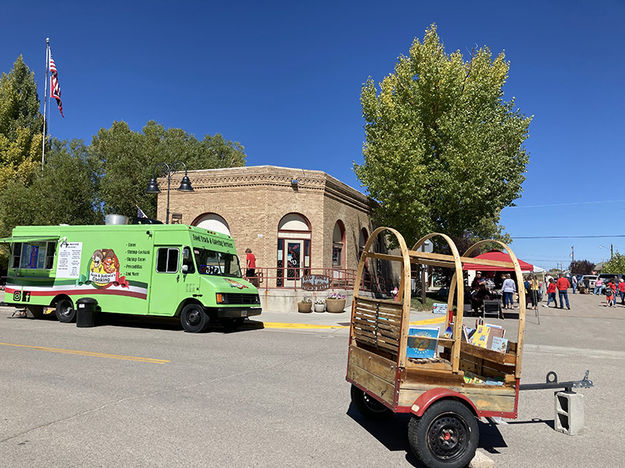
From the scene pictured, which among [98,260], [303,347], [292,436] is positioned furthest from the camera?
[98,260]

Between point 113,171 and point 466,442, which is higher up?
point 113,171

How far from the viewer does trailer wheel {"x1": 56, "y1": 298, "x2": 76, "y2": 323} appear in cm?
1440

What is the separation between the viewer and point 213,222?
24.2 metres

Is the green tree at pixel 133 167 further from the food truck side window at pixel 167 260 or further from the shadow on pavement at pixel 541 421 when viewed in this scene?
the shadow on pavement at pixel 541 421

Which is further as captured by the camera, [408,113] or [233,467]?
[408,113]

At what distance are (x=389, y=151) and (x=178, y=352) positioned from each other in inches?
617

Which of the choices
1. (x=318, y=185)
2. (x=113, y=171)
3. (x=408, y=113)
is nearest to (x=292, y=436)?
(x=318, y=185)

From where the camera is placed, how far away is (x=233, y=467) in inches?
156

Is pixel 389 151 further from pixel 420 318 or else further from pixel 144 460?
pixel 144 460


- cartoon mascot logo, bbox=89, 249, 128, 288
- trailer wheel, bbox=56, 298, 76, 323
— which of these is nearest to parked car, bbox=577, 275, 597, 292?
cartoon mascot logo, bbox=89, 249, 128, 288

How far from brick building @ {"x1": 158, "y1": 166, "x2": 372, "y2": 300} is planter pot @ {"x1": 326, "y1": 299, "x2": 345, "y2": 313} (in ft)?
11.4

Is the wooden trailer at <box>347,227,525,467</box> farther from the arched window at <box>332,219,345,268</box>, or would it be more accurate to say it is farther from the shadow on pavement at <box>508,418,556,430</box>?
the arched window at <box>332,219,345,268</box>

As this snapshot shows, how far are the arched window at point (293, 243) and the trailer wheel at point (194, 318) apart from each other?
1040cm

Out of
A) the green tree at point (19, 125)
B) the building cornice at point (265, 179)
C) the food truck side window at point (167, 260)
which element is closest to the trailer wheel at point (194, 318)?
the food truck side window at point (167, 260)
